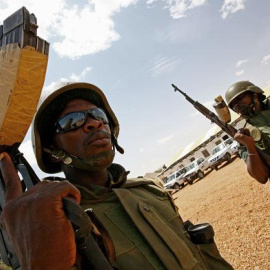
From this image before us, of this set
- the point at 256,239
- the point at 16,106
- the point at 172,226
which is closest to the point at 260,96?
the point at 256,239

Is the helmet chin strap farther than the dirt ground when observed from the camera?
No

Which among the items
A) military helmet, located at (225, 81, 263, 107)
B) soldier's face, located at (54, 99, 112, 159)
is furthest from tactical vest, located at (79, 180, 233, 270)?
military helmet, located at (225, 81, 263, 107)

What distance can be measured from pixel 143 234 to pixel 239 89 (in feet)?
16.5

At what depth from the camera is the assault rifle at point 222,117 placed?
482 cm

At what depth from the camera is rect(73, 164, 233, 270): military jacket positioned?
157cm

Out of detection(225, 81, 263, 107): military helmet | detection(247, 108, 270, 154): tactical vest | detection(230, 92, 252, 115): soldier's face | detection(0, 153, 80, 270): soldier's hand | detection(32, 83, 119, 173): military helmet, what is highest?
detection(32, 83, 119, 173): military helmet

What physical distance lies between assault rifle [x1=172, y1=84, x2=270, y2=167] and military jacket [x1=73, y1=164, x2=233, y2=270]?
3.23 meters

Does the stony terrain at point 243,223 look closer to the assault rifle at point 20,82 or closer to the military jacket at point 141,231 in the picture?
the military jacket at point 141,231

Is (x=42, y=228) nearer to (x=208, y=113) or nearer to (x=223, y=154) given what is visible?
(x=208, y=113)

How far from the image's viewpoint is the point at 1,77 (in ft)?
3.87

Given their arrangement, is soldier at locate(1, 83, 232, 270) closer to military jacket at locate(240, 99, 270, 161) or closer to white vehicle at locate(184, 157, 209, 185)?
military jacket at locate(240, 99, 270, 161)

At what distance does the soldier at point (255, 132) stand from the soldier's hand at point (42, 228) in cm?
449

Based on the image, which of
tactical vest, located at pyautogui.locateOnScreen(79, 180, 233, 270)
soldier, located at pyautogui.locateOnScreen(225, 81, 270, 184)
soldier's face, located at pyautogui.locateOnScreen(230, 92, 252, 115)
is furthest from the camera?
soldier's face, located at pyautogui.locateOnScreen(230, 92, 252, 115)

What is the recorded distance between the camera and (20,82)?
1.18 m
